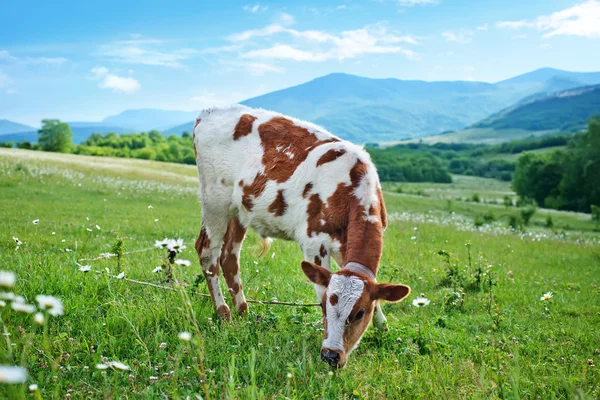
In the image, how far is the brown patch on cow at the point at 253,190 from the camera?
6.93m

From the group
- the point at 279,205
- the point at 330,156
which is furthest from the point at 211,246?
the point at 330,156

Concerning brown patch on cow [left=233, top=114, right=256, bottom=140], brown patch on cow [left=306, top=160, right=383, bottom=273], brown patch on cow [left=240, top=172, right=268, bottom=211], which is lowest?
brown patch on cow [left=306, top=160, right=383, bottom=273]

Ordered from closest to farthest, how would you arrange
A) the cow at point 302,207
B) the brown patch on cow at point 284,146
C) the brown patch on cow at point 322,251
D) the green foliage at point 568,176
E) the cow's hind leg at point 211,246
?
the cow at point 302,207, the brown patch on cow at point 322,251, the brown patch on cow at point 284,146, the cow's hind leg at point 211,246, the green foliage at point 568,176

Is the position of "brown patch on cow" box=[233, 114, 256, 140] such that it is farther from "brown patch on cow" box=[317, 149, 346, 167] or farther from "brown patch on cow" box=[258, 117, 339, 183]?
"brown patch on cow" box=[317, 149, 346, 167]

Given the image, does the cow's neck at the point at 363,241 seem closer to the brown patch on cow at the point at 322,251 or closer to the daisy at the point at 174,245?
the brown patch on cow at the point at 322,251

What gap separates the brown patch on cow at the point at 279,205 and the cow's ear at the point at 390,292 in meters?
2.00

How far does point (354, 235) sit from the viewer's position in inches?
229

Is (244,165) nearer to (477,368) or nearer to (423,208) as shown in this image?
(477,368)

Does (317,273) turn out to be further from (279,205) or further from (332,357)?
(279,205)

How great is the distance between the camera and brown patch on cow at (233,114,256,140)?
24.9 ft

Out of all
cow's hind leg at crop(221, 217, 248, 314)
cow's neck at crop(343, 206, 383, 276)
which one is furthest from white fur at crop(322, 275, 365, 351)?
cow's hind leg at crop(221, 217, 248, 314)

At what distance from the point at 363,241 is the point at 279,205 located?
152 centimetres

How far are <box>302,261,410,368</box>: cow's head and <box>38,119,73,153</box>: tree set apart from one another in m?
141

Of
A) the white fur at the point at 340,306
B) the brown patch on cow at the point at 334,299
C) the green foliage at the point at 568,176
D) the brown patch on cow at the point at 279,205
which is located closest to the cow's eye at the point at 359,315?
the white fur at the point at 340,306
